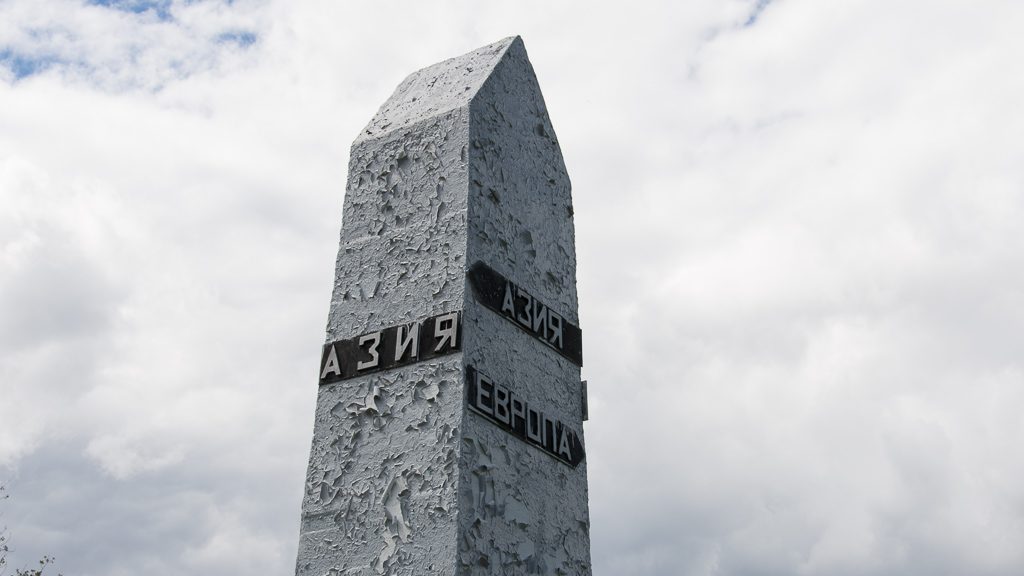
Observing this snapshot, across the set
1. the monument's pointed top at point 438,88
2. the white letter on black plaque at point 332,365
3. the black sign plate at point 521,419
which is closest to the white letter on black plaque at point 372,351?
the white letter on black plaque at point 332,365

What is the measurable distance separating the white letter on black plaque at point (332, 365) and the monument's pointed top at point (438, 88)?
1.27 metres

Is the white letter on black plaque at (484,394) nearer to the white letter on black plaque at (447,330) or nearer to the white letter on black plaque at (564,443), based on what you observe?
the white letter on black plaque at (447,330)

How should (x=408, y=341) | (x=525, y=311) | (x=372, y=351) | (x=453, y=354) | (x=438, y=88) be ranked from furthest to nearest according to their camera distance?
(x=438, y=88)
(x=525, y=311)
(x=372, y=351)
(x=408, y=341)
(x=453, y=354)

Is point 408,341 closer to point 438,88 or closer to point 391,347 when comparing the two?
point 391,347

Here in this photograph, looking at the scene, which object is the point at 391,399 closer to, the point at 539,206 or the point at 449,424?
the point at 449,424

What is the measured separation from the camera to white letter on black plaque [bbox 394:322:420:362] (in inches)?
204

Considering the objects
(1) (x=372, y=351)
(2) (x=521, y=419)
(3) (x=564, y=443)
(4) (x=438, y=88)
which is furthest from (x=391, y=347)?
(4) (x=438, y=88)

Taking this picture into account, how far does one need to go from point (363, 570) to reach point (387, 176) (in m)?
2.03

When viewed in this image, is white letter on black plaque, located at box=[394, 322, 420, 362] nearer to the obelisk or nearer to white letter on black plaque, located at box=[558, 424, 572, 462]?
the obelisk

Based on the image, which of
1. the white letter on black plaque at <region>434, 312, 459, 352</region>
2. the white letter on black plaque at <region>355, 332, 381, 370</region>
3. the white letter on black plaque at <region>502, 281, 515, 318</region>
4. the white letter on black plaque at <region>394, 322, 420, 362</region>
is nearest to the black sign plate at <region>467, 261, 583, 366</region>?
the white letter on black plaque at <region>502, 281, 515, 318</region>

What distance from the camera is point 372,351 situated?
532 cm

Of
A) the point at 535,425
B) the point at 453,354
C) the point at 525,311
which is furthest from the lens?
the point at 525,311

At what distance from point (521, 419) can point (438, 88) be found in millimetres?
1934

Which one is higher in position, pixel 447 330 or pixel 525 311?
pixel 525 311
